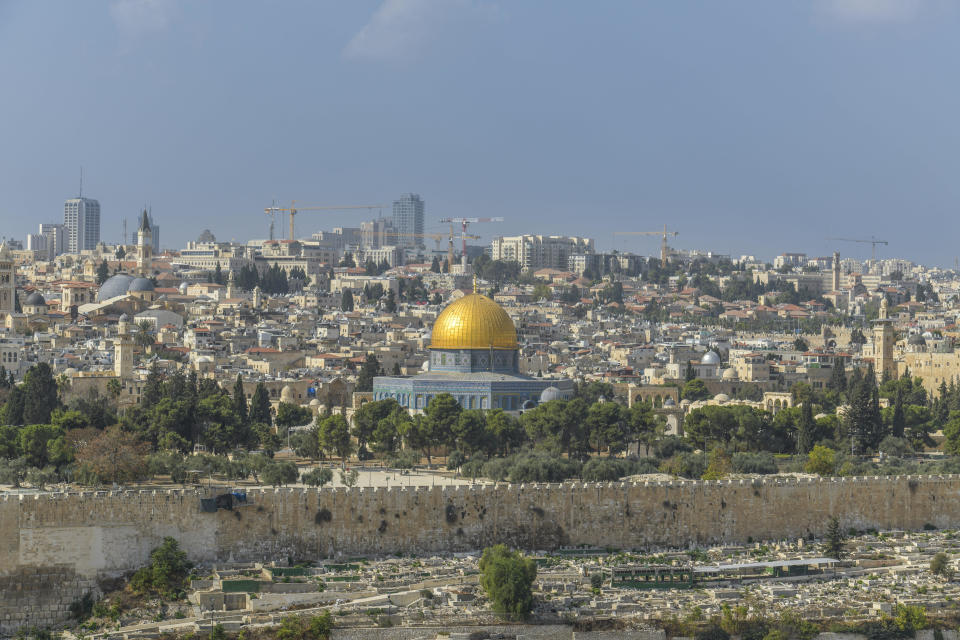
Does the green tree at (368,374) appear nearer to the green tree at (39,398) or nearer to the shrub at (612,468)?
the green tree at (39,398)

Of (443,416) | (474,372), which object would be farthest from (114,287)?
(443,416)

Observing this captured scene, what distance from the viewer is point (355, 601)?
35062 millimetres

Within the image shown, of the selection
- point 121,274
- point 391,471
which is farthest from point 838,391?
point 121,274

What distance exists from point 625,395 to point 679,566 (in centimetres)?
3877

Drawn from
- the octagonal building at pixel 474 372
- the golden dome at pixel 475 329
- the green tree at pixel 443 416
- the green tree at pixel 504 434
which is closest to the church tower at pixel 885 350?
the octagonal building at pixel 474 372

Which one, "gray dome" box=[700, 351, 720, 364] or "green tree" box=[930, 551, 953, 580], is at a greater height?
"gray dome" box=[700, 351, 720, 364]

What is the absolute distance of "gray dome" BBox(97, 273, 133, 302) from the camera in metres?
109

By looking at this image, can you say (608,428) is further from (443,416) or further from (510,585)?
(510,585)

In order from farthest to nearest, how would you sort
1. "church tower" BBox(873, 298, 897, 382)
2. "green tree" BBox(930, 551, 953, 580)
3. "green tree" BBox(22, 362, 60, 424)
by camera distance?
"church tower" BBox(873, 298, 897, 382), "green tree" BBox(22, 362, 60, 424), "green tree" BBox(930, 551, 953, 580)

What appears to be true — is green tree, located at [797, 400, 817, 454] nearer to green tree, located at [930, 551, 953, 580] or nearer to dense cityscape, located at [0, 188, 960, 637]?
dense cityscape, located at [0, 188, 960, 637]

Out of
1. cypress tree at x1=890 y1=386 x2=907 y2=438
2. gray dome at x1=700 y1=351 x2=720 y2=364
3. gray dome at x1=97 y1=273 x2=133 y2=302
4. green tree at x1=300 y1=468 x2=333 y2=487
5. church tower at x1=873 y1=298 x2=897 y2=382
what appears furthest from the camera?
gray dome at x1=97 y1=273 x2=133 y2=302

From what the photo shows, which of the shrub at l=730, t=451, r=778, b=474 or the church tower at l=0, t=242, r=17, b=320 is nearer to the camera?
the shrub at l=730, t=451, r=778, b=474

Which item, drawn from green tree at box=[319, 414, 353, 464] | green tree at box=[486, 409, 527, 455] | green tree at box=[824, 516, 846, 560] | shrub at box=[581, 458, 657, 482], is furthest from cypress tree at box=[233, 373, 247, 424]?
green tree at box=[824, 516, 846, 560]

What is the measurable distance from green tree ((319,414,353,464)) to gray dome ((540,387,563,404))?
8.86m
